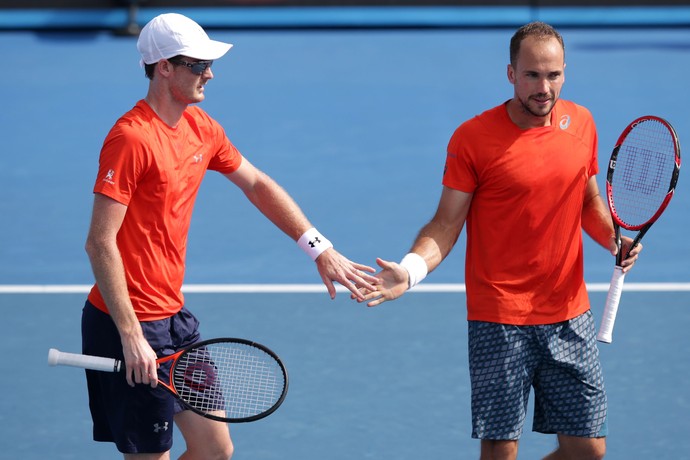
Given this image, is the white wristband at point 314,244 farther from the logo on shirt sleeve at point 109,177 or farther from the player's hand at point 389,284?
the logo on shirt sleeve at point 109,177

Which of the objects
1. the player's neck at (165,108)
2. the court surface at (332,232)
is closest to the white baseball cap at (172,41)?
the player's neck at (165,108)

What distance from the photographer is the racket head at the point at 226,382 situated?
4.67m

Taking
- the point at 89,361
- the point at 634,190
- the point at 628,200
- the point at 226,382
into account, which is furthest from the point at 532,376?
the point at 89,361

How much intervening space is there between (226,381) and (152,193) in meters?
0.93

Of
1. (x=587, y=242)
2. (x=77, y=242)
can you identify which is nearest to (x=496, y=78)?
(x=587, y=242)

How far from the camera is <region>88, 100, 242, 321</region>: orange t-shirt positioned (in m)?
4.45

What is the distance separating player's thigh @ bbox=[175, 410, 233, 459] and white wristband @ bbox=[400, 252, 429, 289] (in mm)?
1014

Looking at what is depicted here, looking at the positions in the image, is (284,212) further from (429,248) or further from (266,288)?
(266,288)

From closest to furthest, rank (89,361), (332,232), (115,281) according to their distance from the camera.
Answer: (115,281), (89,361), (332,232)

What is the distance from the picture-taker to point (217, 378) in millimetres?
4855

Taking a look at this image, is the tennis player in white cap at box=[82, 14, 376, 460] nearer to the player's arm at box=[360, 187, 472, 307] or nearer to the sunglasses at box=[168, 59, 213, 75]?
the sunglasses at box=[168, 59, 213, 75]

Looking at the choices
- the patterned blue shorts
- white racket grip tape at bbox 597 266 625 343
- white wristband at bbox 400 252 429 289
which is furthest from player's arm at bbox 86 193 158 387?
white racket grip tape at bbox 597 266 625 343

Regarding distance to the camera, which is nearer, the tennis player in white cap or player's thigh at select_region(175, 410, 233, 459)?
the tennis player in white cap

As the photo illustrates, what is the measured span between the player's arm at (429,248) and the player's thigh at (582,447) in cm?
90
